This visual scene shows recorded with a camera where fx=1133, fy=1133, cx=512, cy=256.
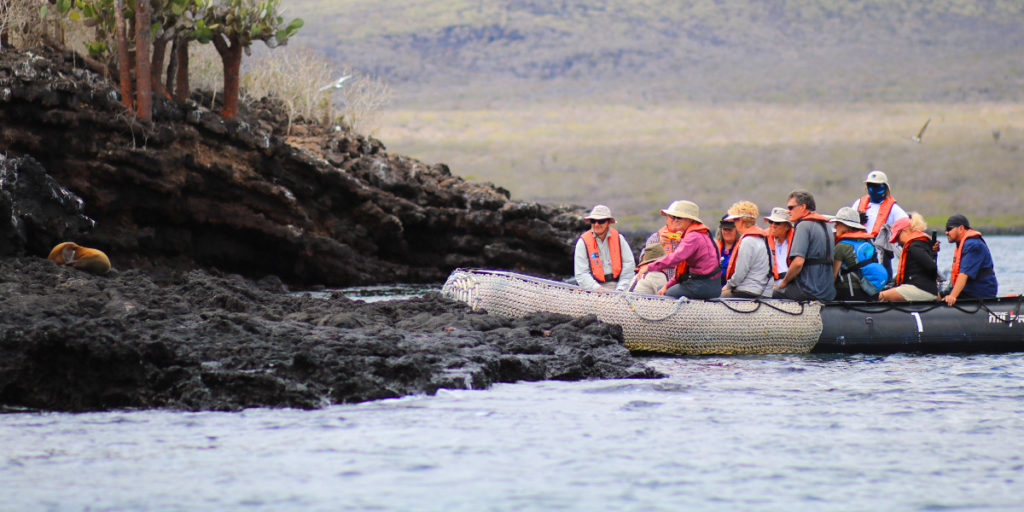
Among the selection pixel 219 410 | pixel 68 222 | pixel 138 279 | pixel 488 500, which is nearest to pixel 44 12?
pixel 68 222

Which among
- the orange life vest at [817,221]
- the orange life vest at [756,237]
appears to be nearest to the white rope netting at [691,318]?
the orange life vest at [817,221]

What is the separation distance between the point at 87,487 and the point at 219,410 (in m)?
2.36

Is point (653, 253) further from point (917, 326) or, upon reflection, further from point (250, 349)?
point (250, 349)

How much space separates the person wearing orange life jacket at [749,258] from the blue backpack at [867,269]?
121cm

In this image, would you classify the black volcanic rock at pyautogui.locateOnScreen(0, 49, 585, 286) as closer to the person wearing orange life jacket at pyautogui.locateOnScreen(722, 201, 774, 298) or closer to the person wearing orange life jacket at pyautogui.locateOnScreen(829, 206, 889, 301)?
the person wearing orange life jacket at pyautogui.locateOnScreen(722, 201, 774, 298)

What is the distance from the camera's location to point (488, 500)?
7543 mm

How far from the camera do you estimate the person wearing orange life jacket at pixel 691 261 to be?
13.3 m

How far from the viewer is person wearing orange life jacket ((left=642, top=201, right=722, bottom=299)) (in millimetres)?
13336

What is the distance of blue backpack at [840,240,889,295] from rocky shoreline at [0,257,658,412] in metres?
3.53

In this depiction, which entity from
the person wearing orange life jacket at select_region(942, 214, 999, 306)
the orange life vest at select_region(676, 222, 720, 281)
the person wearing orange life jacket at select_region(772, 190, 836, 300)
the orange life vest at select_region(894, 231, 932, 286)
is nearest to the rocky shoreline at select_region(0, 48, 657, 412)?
the orange life vest at select_region(676, 222, 720, 281)

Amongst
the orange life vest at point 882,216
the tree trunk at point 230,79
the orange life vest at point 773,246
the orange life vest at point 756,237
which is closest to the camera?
the orange life vest at point 756,237

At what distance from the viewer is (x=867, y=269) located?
14.7 m

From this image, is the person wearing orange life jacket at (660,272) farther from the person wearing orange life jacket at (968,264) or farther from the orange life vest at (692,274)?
the person wearing orange life jacket at (968,264)

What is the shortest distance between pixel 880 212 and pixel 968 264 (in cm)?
171
